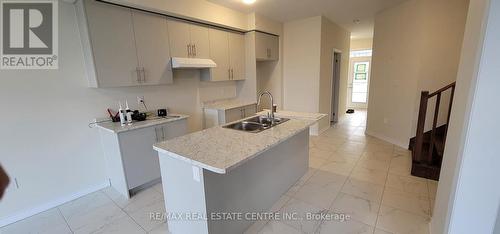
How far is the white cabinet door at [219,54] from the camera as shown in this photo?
3.55m

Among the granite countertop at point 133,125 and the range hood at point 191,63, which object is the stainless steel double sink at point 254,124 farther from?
the range hood at point 191,63

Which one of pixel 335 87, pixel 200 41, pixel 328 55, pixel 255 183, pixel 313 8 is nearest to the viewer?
pixel 255 183

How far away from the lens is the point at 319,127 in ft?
16.0

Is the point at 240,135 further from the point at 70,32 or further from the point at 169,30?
the point at 70,32

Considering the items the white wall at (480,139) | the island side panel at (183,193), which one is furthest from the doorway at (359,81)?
the island side panel at (183,193)

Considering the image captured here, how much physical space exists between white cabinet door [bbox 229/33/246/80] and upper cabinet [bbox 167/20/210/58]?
0.58 meters

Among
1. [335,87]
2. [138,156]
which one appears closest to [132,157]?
[138,156]

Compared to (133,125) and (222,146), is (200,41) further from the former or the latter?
(222,146)

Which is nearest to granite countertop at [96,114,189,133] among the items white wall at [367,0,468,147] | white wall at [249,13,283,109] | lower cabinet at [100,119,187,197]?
lower cabinet at [100,119,187,197]

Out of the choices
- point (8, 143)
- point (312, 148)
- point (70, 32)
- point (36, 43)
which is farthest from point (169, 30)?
point (312, 148)

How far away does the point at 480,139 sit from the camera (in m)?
1.10

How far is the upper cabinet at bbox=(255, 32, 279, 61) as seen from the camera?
4.10 meters

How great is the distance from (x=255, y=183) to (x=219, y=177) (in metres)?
0.53

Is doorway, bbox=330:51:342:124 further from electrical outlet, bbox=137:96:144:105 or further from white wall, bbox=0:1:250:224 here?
white wall, bbox=0:1:250:224
